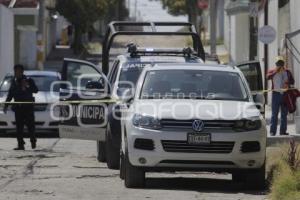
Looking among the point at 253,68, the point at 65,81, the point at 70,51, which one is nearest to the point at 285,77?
the point at 253,68

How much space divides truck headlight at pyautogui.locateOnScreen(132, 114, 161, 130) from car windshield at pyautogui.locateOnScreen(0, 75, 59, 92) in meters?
12.0

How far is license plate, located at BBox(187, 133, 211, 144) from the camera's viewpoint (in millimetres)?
12102

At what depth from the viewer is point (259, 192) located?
12516 mm

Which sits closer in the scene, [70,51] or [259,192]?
[259,192]

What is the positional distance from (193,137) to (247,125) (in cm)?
78

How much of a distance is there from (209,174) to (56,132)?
9.13 meters

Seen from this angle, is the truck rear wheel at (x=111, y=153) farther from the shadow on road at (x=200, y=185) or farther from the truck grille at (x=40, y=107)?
the truck grille at (x=40, y=107)

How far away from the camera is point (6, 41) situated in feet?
128

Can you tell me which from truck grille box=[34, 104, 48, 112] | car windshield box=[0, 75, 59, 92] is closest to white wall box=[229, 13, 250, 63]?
car windshield box=[0, 75, 59, 92]

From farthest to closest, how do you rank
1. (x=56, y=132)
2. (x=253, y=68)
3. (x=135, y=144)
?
(x=56, y=132) → (x=253, y=68) → (x=135, y=144)

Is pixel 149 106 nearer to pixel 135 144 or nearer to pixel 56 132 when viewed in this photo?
pixel 135 144

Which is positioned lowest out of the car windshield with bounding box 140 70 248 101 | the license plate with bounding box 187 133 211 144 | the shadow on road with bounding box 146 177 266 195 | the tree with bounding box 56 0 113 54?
the shadow on road with bounding box 146 177 266 195

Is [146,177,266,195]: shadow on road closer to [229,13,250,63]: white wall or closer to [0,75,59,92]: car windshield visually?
[0,75,59,92]: car windshield

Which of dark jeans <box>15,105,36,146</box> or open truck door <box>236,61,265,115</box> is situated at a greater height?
open truck door <box>236,61,265,115</box>
